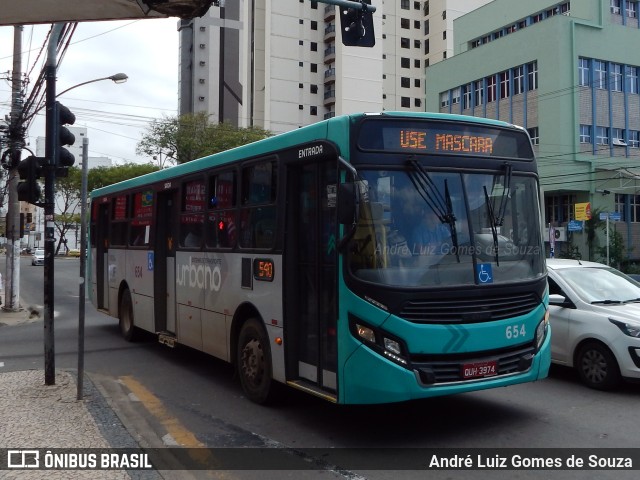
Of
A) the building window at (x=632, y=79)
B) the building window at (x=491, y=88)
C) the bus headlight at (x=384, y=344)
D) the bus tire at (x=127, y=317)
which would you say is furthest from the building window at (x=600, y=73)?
the bus headlight at (x=384, y=344)

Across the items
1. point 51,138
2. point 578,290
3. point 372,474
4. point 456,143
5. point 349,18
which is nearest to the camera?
point 372,474

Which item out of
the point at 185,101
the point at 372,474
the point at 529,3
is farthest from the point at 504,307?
the point at 185,101

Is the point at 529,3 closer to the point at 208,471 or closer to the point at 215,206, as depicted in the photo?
the point at 215,206

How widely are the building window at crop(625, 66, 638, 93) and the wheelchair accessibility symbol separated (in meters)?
42.8

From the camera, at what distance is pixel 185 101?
91.3 m

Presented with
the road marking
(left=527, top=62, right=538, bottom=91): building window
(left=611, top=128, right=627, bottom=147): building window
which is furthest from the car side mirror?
(left=611, top=128, right=627, bottom=147): building window

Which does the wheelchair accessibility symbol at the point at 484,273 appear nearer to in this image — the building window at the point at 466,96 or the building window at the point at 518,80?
the building window at the point at 518,80

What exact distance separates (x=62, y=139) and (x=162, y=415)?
382 cm

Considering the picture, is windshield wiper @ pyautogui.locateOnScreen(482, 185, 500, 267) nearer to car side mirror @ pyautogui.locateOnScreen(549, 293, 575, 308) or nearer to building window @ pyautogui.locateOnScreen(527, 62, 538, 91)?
car side mirror @ pyautogui.locateOnScreen(549, 293, 575, 308)

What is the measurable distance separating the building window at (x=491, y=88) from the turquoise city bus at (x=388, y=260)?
41988 millimetres

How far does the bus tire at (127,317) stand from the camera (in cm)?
1279

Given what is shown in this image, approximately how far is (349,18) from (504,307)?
6.38 meters

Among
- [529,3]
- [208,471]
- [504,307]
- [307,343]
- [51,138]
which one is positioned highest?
[529,3]

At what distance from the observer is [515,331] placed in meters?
6.51
